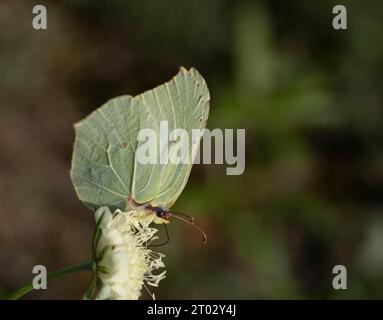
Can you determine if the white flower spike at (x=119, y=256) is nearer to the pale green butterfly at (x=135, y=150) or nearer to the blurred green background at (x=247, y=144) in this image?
the pale green butterfly at (x=135, y=150)

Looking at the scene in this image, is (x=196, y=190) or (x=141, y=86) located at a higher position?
(x=141, y=86)

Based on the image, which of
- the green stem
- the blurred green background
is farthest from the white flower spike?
the blurred green background

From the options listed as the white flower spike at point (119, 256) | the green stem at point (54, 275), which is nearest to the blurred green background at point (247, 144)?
the white flower spike at point (119, 256)

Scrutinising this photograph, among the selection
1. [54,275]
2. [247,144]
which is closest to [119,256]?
[54,275]

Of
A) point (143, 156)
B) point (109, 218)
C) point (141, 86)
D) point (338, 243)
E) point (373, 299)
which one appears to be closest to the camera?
point (109, 218)

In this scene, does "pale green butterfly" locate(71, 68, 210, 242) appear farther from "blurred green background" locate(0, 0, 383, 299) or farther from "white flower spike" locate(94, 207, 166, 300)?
"blurred green background" locate(0, 0, 383, 299)
